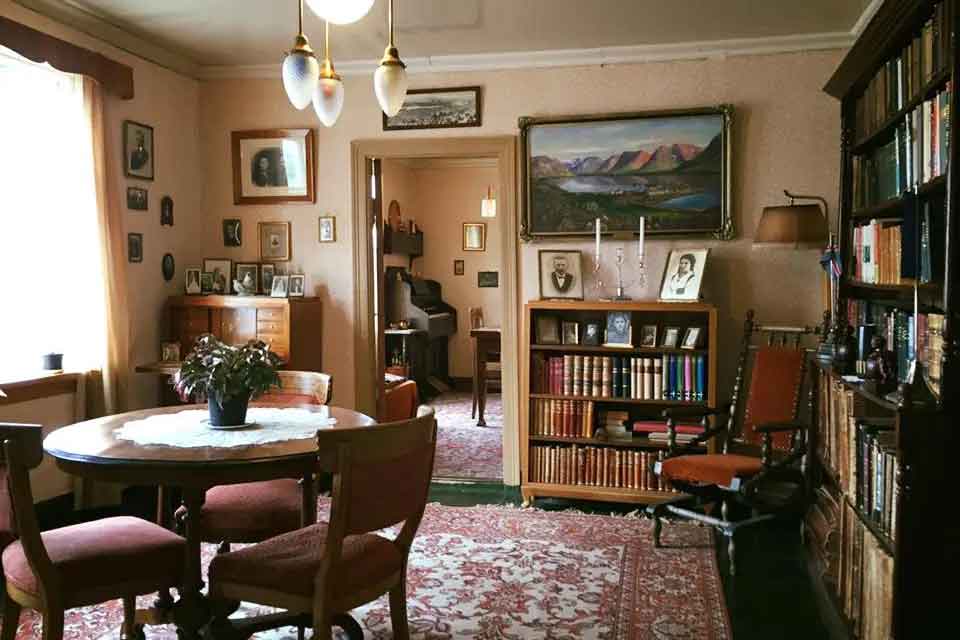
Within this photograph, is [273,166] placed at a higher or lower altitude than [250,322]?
higher

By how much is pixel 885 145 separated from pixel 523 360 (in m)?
2.42

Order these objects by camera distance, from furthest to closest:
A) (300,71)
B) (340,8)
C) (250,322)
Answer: (250,322)
(300,71)
(340,8)

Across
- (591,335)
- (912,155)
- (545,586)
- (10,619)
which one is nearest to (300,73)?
(10,619)

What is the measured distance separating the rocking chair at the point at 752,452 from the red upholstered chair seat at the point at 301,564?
1.97m

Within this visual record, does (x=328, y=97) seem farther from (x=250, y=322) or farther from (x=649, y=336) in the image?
(x=649, y=336)

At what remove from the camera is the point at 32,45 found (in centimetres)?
395

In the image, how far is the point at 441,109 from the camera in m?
5.30

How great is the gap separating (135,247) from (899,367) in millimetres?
4229

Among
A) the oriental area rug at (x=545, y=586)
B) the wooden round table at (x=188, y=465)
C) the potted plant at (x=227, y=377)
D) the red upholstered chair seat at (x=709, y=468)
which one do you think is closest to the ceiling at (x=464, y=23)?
the potted plant at (x=227, y=377)

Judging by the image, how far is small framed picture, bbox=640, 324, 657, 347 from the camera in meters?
4.89

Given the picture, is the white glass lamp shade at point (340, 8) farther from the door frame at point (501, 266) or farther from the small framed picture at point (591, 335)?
the small framed picture at point (591, 335)

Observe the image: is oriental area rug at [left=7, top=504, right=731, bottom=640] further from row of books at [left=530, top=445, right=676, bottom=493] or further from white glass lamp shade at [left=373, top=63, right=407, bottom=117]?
white glass lamp shade at [left=373, top=63, right=407, bottom=117]

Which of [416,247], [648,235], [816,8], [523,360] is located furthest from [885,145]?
[416,247]

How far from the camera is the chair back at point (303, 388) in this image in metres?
3.75
